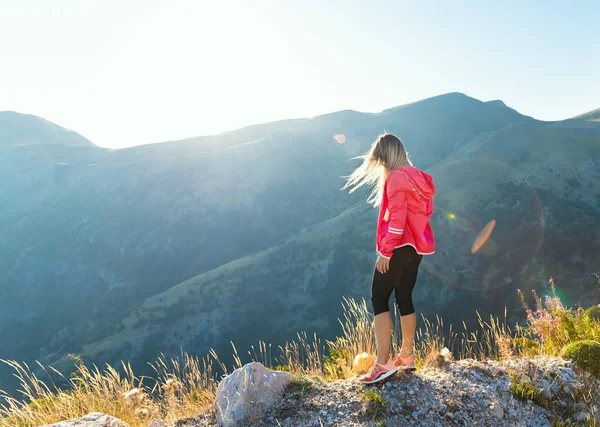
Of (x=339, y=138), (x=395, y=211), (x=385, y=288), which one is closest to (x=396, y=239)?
(x=395, y=211)

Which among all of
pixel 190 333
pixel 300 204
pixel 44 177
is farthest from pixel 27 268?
pixel 300 204

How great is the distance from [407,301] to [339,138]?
163908 millimetres

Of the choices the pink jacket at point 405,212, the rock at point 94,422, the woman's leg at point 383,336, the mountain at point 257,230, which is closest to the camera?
the rock at point 94,422

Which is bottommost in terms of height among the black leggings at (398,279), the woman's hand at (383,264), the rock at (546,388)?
the rock at (546,388)

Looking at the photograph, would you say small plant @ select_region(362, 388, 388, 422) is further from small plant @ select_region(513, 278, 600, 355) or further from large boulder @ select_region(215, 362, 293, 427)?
small plant @ select_region(513, 278, 600, 355)

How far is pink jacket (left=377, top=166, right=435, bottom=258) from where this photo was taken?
112 inches

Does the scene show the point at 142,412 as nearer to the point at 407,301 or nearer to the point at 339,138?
the point at 407,301

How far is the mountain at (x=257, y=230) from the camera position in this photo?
2655 inches

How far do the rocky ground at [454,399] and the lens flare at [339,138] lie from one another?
16126 centimetres

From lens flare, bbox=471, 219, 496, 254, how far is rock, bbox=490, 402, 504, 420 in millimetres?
74030

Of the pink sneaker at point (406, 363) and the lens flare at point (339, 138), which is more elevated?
the lens flare at point (339, 138)

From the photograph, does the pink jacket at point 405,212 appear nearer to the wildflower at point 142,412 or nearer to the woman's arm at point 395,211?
the woman's arm at point 395,211

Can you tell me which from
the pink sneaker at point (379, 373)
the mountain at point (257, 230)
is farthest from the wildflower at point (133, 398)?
the mountain at point (257, 230)

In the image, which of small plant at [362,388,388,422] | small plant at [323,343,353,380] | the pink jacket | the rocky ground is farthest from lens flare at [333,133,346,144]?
small plant at [362,388,388,422]
